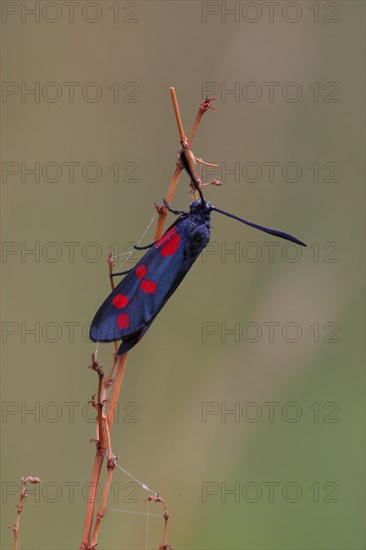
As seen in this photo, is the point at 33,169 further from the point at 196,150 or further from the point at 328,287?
the point at 328,287

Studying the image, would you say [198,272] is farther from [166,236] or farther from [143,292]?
[143,292]

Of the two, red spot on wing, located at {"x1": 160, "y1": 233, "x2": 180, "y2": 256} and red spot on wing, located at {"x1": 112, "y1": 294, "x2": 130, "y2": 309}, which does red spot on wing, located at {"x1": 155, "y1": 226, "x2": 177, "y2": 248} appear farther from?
red spot on wing, located at {"x1": 112, "y1": 294, "x2": 130, "y2": 309}

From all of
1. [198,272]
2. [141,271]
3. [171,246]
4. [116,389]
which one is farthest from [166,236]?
[198,272]

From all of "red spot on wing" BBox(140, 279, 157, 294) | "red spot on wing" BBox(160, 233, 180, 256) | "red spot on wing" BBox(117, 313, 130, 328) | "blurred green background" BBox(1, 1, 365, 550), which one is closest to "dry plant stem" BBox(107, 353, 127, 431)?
"red spot on wing" BBox(117, 313, 130, 328)

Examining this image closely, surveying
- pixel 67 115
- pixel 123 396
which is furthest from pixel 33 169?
pixel 123 396

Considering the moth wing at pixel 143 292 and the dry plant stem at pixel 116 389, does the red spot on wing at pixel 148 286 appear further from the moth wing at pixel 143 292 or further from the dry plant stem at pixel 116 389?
the dry plant stem at pixel 116 389

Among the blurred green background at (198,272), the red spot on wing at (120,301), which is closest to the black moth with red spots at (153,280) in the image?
the red spot on wing at (120,301)
